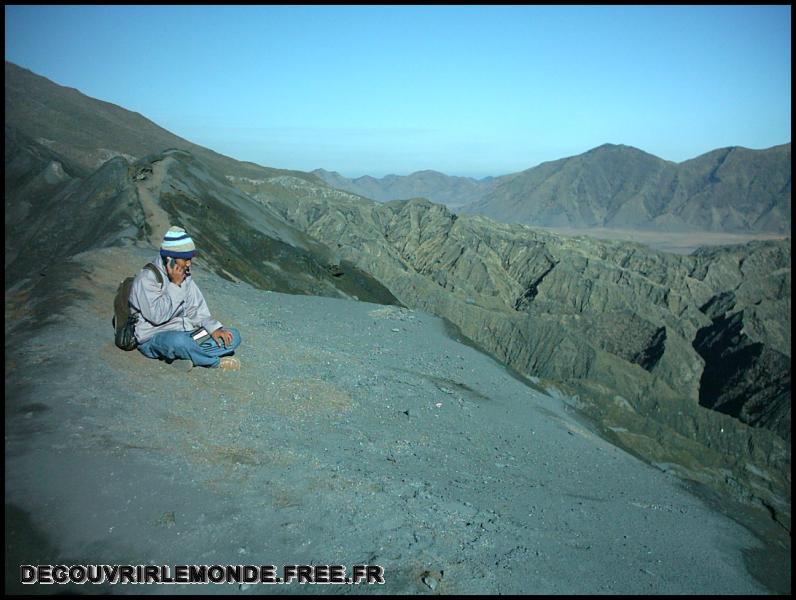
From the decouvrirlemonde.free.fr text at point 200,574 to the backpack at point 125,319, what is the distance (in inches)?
117

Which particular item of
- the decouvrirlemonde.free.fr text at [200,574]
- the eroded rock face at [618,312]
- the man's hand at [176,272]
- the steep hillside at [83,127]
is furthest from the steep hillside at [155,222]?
the steep hillside at [83,127]

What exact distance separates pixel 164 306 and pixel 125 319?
58 centimetres

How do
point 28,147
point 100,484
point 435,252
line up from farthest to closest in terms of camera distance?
point 435,252 → point 28,147 → point 100,484

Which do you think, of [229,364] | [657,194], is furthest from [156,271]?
[657,194]

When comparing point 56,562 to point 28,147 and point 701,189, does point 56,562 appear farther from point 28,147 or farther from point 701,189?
point 701,189

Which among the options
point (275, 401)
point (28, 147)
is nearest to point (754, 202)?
point (28, 147)

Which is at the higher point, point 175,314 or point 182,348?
point 175,314

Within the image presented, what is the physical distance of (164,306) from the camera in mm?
5910

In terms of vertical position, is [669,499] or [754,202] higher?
[754,202]

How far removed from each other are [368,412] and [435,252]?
52382mm

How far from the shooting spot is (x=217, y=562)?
3.90 m

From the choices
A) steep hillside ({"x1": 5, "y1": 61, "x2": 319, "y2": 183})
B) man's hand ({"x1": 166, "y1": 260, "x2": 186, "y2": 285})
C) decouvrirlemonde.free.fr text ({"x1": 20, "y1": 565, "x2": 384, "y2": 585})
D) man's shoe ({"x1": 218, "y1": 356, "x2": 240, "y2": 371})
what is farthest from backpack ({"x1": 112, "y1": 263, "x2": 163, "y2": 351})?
steep hillside ({"x1": 5, "y1": 61, "x2": 319, "y2": 183})

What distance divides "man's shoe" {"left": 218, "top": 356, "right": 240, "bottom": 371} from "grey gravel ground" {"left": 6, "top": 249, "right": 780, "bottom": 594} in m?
0.16

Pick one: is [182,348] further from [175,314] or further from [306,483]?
[306,483]
